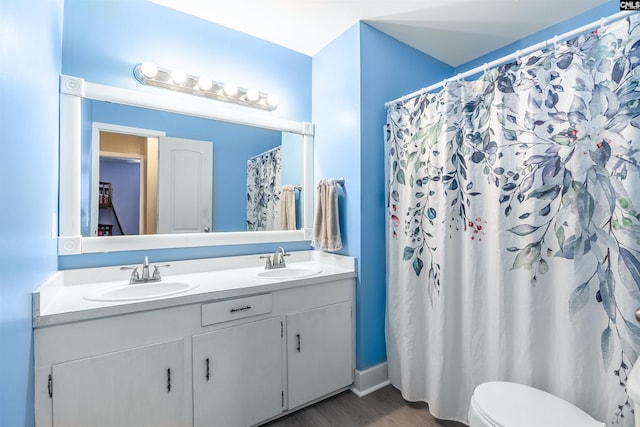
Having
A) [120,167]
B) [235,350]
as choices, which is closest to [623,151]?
[235,350]

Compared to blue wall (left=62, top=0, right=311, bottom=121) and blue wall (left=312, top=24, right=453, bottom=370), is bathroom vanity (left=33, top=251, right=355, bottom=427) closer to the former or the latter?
blue wall (left=312, top=24, right=453, bottom=370)

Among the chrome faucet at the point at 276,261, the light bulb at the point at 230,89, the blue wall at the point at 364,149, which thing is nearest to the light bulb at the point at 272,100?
the light bulb at the point at 230,89

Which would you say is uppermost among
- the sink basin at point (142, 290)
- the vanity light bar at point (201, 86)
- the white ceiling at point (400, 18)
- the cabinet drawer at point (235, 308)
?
the white ceiling at point (400, 18)

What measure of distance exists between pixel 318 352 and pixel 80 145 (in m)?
1.79

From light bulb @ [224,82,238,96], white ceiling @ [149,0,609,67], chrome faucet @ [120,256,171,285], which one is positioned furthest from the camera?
light bulb @ [224,82,238,96]

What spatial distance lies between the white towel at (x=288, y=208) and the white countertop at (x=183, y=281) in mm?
230

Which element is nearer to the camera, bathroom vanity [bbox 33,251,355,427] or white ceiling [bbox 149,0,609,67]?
bathroom vanity [bbox 33,251,355,427]

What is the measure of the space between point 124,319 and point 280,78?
75.3 inches

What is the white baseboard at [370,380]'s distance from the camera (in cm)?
199

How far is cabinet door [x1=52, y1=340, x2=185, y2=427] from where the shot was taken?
119 cm

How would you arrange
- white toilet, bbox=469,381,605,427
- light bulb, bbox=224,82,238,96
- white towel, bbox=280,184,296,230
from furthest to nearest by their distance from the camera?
white towel, bbox=280,184,296,230, light bulb, bbox=224,82,238,96, white toilet, bbox=469,381,605,427

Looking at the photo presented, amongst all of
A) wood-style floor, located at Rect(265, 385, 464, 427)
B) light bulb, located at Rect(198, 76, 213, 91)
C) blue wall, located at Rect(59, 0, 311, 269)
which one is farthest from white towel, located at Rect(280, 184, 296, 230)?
wood-style floor, located at Rect(265, 385, 464, 427)

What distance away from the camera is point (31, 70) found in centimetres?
113

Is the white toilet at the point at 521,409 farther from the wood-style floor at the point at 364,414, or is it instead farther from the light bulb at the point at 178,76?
the light bulb at the point at 178,76
